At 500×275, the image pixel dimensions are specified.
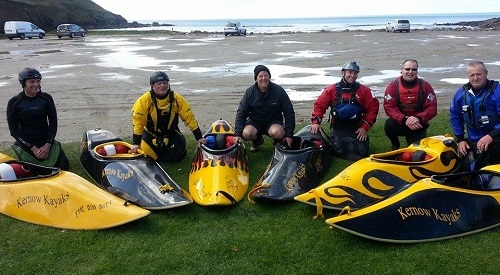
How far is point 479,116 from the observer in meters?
5.71

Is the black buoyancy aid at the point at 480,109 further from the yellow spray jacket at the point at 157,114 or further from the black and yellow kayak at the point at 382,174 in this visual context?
the yellow spray jacket at the point at 157,114

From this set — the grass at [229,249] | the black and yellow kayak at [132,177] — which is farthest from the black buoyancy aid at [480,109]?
the black and yellow kayak at [132,177]

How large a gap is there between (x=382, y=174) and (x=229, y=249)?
1.98 meters

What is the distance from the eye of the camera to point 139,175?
213 inches

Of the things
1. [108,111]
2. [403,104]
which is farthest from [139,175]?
[108,111]

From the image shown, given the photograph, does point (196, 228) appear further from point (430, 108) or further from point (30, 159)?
point (430, 108)

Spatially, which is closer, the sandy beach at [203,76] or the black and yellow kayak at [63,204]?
the black and yellow kayak at [63,204]

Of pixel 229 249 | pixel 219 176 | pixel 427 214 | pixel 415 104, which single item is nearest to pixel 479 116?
pixel 415 104

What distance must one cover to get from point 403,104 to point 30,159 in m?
5.26

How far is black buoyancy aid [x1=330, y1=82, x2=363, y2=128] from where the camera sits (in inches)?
270

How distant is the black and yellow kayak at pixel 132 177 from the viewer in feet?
16.6

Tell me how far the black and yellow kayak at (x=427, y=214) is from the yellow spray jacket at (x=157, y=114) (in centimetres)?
302

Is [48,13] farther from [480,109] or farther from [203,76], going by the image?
[480,109]

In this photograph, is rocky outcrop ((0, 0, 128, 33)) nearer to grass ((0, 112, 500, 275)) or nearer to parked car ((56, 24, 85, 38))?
parked car ((56, 24, 85, 38))
